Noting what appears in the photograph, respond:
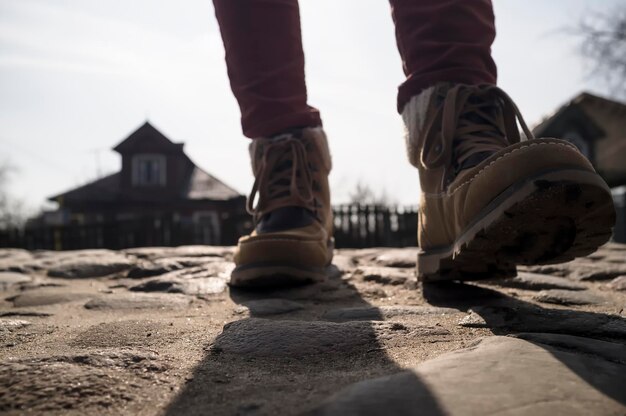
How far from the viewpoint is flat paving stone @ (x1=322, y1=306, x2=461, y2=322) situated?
1.30 meters

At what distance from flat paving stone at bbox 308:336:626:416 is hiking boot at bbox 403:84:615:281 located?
36 centimetres

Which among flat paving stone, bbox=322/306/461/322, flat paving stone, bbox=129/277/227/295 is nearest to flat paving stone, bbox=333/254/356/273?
flat paving stone, bbox=129/277/227/295

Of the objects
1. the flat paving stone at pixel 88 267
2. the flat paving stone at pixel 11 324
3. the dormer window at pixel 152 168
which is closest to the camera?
the flat paving stone at pixel 11 324

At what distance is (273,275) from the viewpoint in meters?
1.68

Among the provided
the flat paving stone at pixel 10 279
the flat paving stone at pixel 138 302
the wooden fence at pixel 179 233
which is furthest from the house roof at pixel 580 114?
the flat paving stone at pixel 138 302

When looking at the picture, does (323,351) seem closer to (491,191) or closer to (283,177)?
(491,191)

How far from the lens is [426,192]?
1533 mm

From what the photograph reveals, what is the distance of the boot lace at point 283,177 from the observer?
1818 mm

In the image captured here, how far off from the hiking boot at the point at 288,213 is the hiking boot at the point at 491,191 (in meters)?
0.40

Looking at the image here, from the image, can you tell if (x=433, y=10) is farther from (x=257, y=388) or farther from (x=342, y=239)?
(x=342, y=239)

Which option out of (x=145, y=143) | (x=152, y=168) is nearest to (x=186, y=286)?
(x=152, y=168)

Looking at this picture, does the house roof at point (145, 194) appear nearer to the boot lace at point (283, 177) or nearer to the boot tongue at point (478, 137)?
the boot lace at point (283, 177)

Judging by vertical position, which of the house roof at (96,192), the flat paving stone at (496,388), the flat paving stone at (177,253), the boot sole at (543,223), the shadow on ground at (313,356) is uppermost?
the house roof at (96,192)

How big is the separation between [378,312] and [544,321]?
16.5 inches
